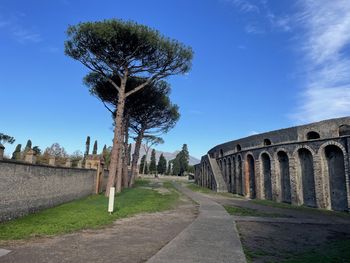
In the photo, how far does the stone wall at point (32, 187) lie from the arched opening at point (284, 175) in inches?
561

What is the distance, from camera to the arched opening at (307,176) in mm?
19527

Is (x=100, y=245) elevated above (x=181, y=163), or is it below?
below

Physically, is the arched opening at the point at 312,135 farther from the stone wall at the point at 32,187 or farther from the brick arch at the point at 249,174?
the stone wall at the point at 32,187

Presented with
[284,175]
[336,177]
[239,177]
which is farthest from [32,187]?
[239,177]

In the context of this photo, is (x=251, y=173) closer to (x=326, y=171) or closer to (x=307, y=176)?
(x=307, y=176)

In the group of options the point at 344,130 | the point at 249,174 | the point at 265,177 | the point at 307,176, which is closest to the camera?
the point at 344,130

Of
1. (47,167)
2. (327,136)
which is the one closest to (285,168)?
(327,136)

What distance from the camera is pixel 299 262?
5.68 m

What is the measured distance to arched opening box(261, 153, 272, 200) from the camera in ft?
77.4

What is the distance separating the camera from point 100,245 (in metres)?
6.68

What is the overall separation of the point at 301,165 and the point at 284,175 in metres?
1.96

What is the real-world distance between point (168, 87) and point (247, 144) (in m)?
9.13

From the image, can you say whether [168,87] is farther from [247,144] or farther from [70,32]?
[70,32]

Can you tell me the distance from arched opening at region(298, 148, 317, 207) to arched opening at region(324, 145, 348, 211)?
110 centimetres
